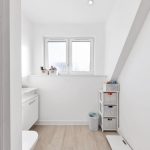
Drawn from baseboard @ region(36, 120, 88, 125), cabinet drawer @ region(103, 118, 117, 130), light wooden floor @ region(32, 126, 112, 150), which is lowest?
light wooden floor @ region(32, 126, 112, 150)

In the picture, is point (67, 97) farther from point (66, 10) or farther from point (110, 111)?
point (66, 10)

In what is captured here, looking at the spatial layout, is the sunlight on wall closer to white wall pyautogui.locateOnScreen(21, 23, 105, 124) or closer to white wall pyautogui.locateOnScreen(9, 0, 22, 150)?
white wall pyautogui.locateOnScreen(21, 23, 105, 124)

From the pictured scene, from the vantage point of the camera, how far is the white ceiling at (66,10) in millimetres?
2689

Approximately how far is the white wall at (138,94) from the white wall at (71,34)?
1062mm

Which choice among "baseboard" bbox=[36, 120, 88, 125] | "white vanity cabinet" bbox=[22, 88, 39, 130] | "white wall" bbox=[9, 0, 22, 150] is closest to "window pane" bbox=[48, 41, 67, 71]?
"white vanity cabinet" bbox=[22, 88, 39, 130]

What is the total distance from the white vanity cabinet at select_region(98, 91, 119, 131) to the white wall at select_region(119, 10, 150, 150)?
36 centimetres

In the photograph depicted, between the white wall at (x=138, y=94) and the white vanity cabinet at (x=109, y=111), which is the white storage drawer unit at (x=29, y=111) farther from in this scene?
the white wall at (x=138, y=94)

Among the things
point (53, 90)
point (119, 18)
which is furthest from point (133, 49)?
Answer: point (53, 90)

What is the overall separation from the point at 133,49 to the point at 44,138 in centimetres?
202

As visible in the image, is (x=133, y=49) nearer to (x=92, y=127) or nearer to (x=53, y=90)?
(x=92, y=127)

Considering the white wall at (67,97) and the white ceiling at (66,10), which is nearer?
the white ceiling at (66,10)

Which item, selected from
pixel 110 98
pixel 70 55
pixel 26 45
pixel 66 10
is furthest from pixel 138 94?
pixel 26 45

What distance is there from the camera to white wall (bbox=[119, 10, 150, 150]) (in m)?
Result: 1.79

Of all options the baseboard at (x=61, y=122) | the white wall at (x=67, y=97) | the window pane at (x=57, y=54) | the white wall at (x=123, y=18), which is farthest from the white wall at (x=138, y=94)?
the window pane at (x=57, y=54)
